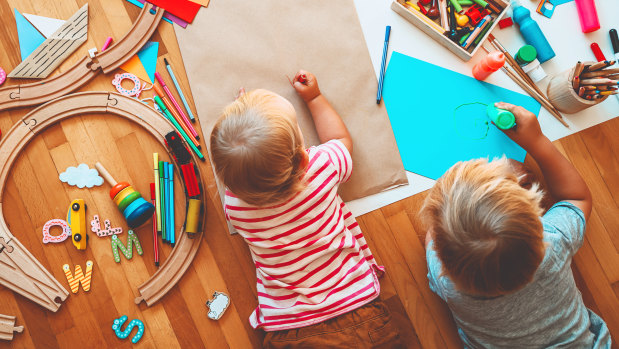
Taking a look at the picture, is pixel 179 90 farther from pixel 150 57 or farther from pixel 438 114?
pixel 438 114

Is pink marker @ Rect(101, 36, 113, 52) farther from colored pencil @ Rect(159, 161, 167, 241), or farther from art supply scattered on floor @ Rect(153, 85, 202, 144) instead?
colored pencil @ Rect(159, 161, 167, 241)

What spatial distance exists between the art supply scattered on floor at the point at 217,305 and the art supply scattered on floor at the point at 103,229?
26 centimetres

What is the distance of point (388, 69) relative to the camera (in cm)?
90

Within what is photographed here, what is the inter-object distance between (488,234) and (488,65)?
0.48 meters

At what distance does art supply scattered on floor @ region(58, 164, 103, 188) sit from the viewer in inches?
33.3

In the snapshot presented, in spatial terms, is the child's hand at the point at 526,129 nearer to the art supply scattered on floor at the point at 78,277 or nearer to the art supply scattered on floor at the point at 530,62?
the art supply scattered on floor at the point at 530,62

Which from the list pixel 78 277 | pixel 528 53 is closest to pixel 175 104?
pixel 78 277

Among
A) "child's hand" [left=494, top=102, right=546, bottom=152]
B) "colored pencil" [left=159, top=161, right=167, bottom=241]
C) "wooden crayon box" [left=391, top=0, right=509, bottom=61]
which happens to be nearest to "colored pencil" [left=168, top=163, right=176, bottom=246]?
"colored pencil" [left=159, top=161, right=167, bottom=241]

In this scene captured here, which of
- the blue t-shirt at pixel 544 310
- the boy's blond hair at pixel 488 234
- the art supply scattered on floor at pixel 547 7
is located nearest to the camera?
the boy's blond hair at pixel 488 234

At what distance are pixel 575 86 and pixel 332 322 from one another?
732mm

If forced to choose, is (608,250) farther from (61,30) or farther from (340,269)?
(61,30)

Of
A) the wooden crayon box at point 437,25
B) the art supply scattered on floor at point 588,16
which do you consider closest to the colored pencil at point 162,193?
the wooden crayon box at point 437,25

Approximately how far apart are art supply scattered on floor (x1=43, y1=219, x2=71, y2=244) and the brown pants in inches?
20.3

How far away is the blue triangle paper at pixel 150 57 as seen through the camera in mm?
868
